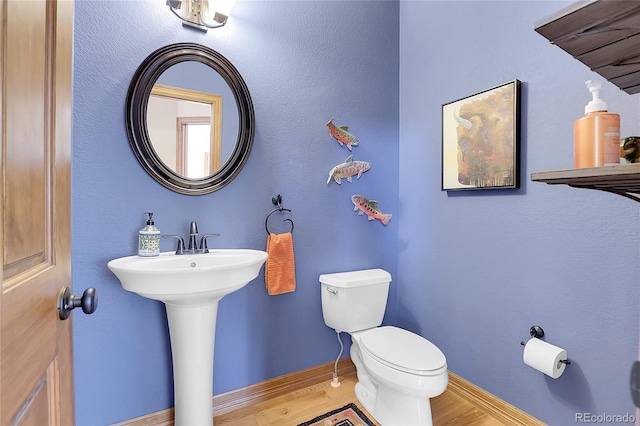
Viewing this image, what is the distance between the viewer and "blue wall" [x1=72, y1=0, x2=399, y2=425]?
56.5 inches

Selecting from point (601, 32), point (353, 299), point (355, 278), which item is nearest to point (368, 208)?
point (355, 278)

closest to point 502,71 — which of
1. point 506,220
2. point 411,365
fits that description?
point 506,220

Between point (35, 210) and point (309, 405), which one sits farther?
point (309, 405)

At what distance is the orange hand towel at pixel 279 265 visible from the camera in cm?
178

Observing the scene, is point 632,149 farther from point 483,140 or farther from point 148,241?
point 148,241

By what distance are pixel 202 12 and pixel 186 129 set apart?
58cm

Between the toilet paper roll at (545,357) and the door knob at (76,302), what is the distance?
1636mm

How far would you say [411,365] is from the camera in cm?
141

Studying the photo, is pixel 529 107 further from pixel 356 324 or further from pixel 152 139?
→ pixel 152 139

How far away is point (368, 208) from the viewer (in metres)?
2.13

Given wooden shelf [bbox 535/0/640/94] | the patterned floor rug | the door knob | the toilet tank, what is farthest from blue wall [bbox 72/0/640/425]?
the door knob

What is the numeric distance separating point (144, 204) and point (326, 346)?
1357 mm

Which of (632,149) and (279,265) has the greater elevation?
(632,149)

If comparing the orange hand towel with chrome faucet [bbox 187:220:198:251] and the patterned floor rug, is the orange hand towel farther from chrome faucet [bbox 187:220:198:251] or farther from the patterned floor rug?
the patterned floor rug
